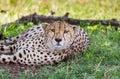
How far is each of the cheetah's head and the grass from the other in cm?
22

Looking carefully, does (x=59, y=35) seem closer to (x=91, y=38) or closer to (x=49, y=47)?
(x=49, y=47)

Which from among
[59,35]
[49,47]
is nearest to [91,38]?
[49,47]

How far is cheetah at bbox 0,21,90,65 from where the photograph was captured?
648 cm

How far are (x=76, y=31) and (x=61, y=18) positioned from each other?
1834 millimetres

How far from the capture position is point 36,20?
8.75 m

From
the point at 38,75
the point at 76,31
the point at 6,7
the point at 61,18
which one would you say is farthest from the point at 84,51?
the point at 6,7

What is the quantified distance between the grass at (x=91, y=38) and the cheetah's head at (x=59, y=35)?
0.74 ft

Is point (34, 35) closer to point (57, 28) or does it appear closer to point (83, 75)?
point (57, 28)

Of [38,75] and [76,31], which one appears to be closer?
[38,75]

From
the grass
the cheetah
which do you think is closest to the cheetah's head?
the cheetah

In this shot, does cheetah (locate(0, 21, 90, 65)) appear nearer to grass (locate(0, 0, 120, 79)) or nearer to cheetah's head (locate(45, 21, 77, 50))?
cheetah's head (locate(45, 21, 77, 50))

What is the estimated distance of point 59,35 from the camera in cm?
642

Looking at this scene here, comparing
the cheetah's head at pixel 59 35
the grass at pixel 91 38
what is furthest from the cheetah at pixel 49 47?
the grass at pixel 91 38

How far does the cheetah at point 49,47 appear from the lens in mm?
6480
